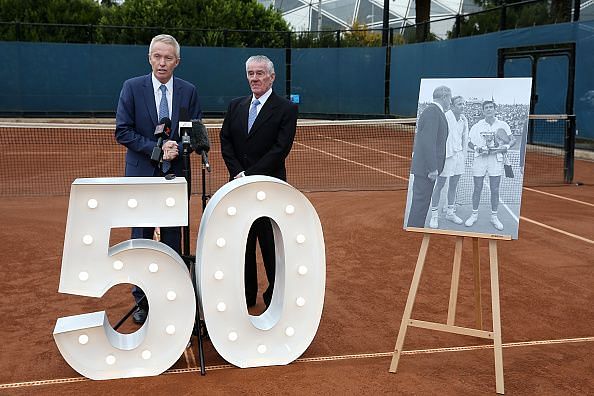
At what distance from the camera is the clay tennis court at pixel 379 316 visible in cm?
409

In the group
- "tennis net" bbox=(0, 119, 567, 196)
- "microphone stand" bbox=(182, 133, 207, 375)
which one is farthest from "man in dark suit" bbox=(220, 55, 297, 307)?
"tennis net" bbox=(0, 119, 567, 196)

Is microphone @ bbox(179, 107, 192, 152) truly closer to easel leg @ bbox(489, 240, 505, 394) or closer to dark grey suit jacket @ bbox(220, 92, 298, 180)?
dark grey suit jacket @ bbox(220, 92, 298, 180)

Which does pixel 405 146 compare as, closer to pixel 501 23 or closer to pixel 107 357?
pixel 501 23

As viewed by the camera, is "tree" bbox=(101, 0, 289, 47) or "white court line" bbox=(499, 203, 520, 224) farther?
"tree" bbox=(101, 0, 289, 47)

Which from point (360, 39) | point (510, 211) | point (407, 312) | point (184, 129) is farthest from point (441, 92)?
point (360, 39)

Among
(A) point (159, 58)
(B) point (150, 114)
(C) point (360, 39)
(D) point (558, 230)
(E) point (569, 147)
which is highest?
(C) point (360, 39)

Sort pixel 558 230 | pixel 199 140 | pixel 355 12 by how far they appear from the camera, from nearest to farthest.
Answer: pixel 199 140 < pixel 558 230 < pixel 355 12

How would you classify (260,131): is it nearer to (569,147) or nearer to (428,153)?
(428,153)

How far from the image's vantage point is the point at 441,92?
433 centimetres

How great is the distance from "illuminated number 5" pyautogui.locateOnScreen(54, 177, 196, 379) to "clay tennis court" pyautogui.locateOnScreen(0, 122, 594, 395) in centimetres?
15

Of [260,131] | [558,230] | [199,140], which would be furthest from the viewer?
[558,230]

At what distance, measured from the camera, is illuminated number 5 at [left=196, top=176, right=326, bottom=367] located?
13.7 ft

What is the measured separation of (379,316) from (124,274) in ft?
7.20

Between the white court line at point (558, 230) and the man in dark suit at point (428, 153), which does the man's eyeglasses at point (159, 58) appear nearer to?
the man in dark suit at point (428, 153)
